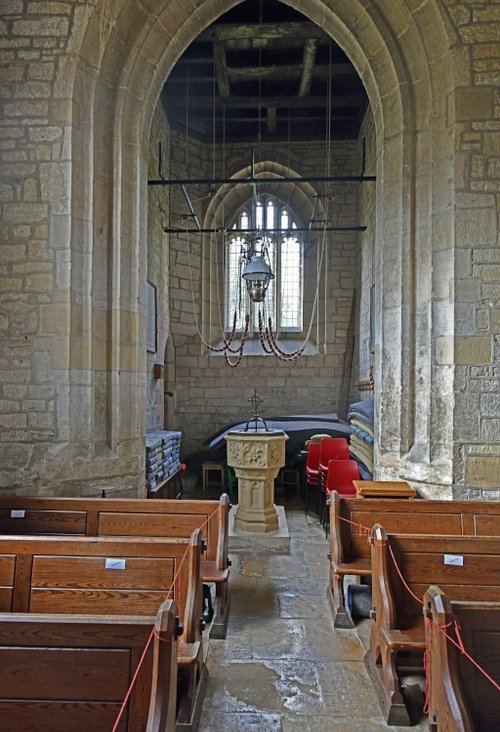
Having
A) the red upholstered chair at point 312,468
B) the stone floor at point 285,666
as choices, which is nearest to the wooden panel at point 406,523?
the stone floor at point 285,666

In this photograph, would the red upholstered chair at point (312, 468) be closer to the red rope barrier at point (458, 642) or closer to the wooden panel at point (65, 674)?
the red rope barrier at point (458, 642)

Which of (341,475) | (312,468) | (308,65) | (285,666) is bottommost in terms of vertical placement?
(285,666)

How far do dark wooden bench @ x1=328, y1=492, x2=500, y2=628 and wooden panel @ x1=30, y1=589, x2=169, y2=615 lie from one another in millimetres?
1322

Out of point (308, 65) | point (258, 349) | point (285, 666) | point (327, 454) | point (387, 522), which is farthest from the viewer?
point (258, 349)

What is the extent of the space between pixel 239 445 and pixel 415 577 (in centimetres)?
267

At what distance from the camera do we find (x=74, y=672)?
127 cm

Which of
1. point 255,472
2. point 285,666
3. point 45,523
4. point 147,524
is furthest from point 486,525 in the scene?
point 45,523

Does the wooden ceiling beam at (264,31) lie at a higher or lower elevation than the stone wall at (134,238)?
higher

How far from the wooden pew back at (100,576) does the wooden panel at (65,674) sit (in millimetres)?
690

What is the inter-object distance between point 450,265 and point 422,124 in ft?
4.09

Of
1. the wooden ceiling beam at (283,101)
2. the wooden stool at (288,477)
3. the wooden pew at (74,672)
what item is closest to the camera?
the wooden pew at (74,672)

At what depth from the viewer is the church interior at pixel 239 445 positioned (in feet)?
4.93

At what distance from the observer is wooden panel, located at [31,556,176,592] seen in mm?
2033

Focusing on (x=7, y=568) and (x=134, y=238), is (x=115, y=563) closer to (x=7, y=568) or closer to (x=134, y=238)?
(x=7, y=568)
